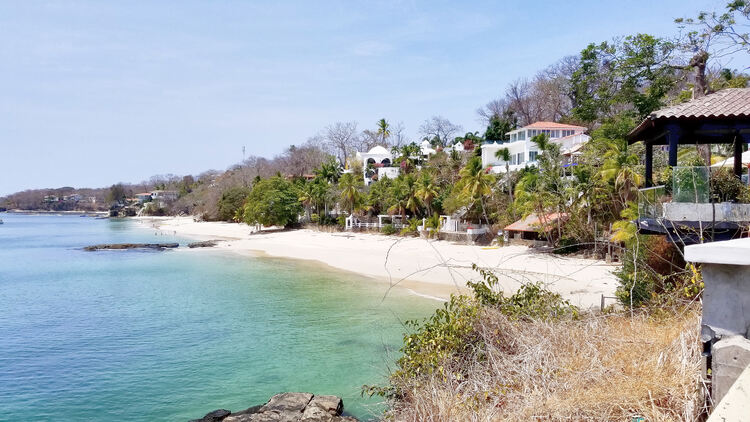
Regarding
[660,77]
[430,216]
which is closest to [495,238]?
[430,216]

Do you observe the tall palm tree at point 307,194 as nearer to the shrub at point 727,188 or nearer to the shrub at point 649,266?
the shrub at point 649,266

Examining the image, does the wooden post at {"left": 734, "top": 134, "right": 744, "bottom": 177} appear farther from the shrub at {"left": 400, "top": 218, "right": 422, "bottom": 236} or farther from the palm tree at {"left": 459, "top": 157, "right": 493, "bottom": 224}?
the shrub at {"left": 400, "top": 218, "right": 422, "bottom": 236}

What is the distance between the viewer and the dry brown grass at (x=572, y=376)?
4852 millimetres

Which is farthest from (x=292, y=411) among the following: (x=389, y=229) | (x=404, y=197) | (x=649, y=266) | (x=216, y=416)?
(x=404, y=197)

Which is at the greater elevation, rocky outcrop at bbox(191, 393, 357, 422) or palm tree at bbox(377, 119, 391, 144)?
palm tree at bbox(377, 119, 391, 144)

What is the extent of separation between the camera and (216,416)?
1034 cm

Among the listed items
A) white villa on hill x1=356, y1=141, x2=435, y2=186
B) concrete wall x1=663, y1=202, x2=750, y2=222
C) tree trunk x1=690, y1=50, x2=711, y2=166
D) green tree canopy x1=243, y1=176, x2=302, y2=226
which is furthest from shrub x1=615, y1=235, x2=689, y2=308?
white villa on hill x1=356, y1=141, x2=435, y2=186

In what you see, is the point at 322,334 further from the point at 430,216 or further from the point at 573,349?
the point at 430,216

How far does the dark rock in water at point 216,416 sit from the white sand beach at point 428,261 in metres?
4.71

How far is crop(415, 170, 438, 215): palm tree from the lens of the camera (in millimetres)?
41062

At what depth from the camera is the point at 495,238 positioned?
33344mm

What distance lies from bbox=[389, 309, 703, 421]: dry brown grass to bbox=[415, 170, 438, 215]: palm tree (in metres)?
33.6

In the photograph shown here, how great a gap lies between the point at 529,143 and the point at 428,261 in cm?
2266

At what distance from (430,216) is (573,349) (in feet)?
117
